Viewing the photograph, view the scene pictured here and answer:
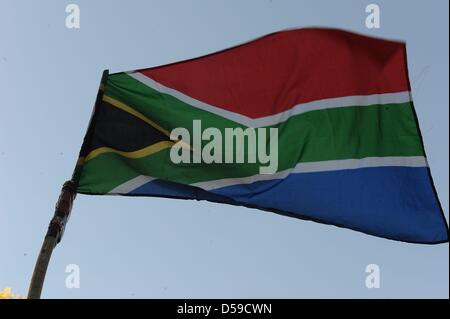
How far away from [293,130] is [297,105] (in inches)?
16.1

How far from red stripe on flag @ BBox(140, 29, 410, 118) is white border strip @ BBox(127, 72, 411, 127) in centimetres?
6

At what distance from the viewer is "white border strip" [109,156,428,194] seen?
27.7 ft

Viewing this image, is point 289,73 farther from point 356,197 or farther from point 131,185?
point 131,185

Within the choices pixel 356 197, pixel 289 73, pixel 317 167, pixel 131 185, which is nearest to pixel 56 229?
pixel 131 185

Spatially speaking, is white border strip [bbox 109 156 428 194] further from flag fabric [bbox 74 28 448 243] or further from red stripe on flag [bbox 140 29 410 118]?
red stripe on flag [bbox 140 29 410 118]

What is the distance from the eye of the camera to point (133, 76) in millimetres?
9117

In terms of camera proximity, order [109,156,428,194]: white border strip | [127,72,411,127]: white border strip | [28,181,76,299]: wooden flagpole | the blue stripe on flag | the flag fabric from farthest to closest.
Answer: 1. [127,72,411,127]: white border strip
2. [109,156,428,194]: white border strip
3. the flag fabric
4. the blue stripe on flag
5. [28,181,76,299]: wooden flagpole

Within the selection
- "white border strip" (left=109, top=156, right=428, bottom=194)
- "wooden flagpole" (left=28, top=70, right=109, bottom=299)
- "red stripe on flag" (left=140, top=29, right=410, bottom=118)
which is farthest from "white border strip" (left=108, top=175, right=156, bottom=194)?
"red stripe on flag" (left=140, top=29, right=410, bottom=118)

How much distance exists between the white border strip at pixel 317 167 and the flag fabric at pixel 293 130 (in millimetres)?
14

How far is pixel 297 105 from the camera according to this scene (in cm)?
905

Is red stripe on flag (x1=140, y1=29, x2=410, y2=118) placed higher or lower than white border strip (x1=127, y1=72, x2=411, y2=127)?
higher

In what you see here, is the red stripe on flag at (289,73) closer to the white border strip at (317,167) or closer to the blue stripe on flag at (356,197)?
the white border strip at (317,167)
